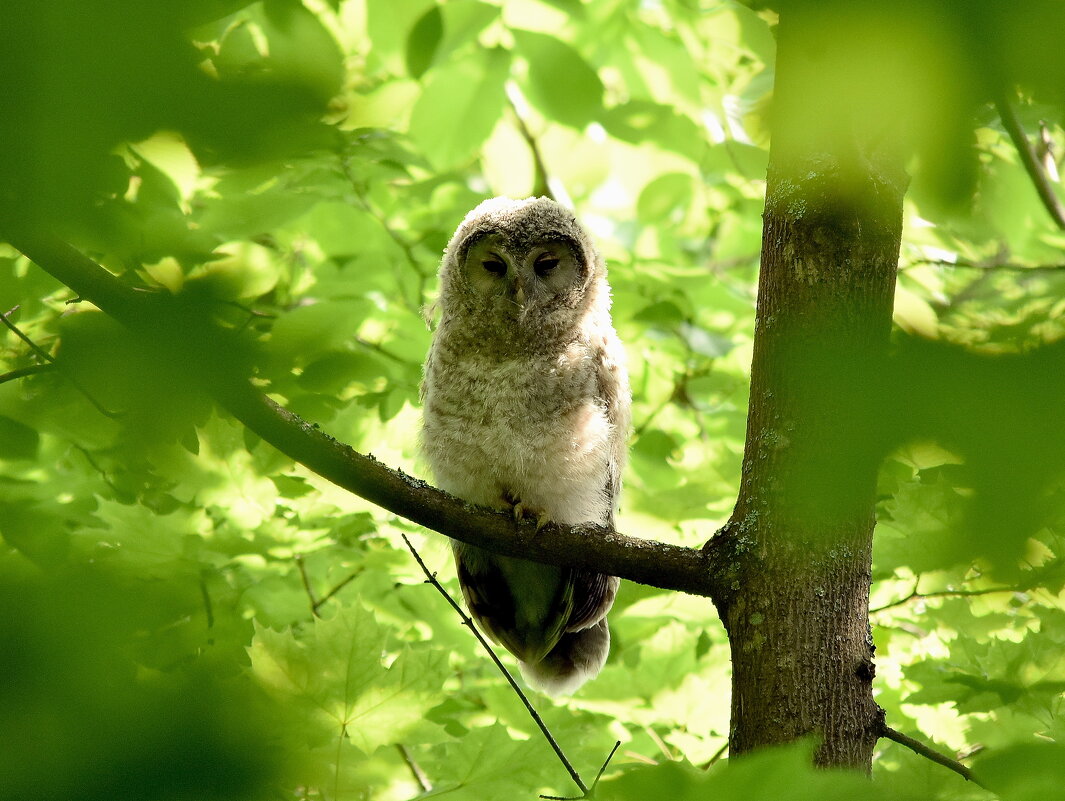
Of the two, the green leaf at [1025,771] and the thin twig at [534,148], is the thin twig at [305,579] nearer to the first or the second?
the thin twig at [534,148]

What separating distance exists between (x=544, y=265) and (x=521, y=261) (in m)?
0.11

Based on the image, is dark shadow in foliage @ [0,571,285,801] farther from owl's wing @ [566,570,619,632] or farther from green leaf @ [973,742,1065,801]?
owl's wing @ [566,570,619,632]

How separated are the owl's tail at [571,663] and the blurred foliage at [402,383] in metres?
0.09

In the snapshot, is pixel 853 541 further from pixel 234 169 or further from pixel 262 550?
pixel 262 550

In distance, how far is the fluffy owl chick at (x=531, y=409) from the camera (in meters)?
3.11

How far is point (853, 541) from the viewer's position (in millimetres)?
1902

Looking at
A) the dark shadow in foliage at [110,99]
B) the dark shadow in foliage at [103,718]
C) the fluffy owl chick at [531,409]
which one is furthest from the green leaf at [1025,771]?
the fluffy owl chick at [531,409]

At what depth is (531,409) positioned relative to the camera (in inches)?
123

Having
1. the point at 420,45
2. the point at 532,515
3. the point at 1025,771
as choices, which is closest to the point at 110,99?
the point at 1025,771

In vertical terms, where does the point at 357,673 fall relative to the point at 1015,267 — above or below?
below

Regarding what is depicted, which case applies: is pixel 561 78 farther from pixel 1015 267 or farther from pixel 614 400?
pixel 1015 267

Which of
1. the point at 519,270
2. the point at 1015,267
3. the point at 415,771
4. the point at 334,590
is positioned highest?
the point at 519,270

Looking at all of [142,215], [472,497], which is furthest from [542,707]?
[142,215]

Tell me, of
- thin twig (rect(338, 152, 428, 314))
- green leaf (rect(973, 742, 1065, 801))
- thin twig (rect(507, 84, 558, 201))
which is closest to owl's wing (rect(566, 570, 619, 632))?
thin twig (rect(338, 152, 428, 314))
